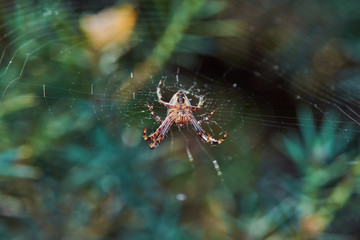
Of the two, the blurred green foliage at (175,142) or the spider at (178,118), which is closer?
the blurred green foliage at (175,142)

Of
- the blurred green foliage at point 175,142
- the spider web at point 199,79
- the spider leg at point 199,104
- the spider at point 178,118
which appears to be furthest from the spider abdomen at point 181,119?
the blurred green foliage at point 175,142

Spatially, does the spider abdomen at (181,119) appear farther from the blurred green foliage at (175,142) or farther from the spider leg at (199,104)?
the blurred green foliage at (175,142)

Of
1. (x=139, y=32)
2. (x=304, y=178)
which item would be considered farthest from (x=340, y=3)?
(x=139, y=32)

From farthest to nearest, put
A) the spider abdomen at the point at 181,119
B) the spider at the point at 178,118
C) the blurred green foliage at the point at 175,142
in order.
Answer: the spider abdomen at the point at 181,119
the spider at the point at 178,118
the blurred green foliage at the point at 175,142

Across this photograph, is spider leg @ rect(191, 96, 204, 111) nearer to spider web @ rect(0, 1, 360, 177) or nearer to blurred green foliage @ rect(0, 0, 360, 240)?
spider web @ rect(0, 1, 360, 177)

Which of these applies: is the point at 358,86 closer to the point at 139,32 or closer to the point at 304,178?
the point at 304,178

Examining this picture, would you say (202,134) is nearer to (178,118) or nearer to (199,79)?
(178,118)

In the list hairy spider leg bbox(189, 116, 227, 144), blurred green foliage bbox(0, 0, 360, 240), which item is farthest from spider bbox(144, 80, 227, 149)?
blurred green foliage bbox(0, 0, 360, 240)
